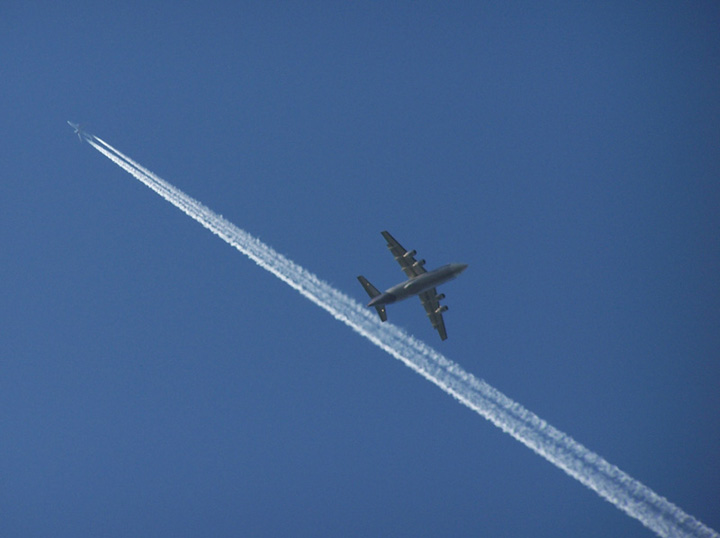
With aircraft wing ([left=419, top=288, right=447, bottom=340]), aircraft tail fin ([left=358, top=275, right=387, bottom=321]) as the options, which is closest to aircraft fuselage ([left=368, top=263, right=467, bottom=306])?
aircraft tail fin ([left=358, top=275, right=387, bottom=321])

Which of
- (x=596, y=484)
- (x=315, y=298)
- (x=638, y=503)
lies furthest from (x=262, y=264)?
(x=638, y=503)

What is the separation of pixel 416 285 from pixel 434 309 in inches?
316

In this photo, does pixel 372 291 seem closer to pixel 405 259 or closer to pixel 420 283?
pixel 405 259

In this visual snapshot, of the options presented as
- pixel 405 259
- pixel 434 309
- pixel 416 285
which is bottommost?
pixel 416 285

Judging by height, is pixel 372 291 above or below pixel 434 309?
below

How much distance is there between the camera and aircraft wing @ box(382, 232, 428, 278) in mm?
59312

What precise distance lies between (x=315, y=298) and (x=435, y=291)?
11160 millimetres

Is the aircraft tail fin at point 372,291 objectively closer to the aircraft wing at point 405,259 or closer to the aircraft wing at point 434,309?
the aircraft wing at point 405,259

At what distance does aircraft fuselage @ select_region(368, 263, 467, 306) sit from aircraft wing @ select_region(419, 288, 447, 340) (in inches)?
245

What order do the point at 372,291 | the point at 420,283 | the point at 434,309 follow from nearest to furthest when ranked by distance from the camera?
the point at 420,283 < the point at 372,291 < the point at 434,309

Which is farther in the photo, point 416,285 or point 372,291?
point 372,291

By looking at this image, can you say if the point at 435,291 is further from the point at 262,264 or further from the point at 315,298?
the point at 262,264

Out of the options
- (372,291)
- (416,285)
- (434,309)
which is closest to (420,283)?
(416,285)

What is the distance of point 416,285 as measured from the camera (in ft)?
181
